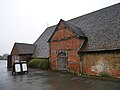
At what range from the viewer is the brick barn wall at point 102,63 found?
47.5ft

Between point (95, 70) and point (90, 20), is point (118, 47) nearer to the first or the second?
point (95, 70)

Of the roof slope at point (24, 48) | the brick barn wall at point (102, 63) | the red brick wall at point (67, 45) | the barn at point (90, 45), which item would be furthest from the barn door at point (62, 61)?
the roof slope at point (24, 48)

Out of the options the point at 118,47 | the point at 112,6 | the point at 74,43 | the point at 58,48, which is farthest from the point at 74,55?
the point at 112,6

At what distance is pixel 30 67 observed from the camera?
27.8 m

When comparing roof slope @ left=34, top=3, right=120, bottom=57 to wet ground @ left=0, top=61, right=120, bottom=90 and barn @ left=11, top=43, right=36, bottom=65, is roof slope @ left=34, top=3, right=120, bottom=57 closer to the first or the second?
wet ground @ left=0, top=61, right=120, bottom=90

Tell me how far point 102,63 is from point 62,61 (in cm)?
671

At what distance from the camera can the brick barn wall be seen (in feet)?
47.5

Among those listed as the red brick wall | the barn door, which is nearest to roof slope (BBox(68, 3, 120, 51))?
the red brick wall

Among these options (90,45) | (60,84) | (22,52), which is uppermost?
(90,45)

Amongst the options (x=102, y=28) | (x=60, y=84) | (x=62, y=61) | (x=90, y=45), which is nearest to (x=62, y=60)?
(x=62, y=61)

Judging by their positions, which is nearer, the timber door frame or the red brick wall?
the red brick wall

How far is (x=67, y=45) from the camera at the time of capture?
2009cm

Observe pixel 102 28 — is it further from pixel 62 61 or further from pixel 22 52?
pixel 22 52

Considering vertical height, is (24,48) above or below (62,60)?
above
